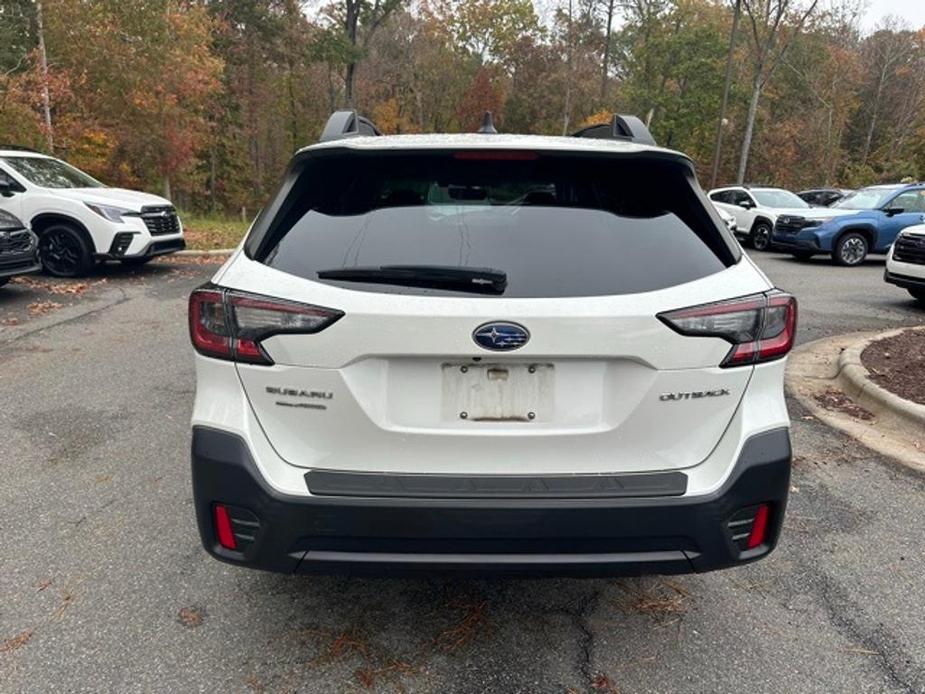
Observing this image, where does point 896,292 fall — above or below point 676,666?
below

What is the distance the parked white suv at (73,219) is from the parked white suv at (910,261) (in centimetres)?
1102

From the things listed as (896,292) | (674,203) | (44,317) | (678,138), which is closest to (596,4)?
(678,138)

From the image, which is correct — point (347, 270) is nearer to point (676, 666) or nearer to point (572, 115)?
point (676, 666)

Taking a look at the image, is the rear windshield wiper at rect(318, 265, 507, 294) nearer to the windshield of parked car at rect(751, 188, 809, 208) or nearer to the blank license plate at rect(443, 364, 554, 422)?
the blank license plate at rect(443, 364, 554, 422)

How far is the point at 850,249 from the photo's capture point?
46.7 feet

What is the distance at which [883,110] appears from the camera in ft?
138

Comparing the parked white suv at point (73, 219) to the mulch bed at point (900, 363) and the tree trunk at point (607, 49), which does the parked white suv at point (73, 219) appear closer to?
the mulch bed at point (900, 363)

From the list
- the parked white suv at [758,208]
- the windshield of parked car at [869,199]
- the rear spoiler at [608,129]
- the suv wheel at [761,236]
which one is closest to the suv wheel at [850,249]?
the windshield of parked car at [869,199]

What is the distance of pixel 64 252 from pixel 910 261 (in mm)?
12259

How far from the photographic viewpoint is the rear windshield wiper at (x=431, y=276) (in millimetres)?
2018

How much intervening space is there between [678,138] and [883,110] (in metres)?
13.2

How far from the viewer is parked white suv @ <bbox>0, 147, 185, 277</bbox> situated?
32.4 ft

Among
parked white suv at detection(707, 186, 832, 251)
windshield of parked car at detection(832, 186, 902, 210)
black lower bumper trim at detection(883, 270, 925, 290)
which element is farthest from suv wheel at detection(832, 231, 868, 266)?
black lower bumper trim at detection(883, 270, 925, 290)

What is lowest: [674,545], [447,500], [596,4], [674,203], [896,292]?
[896,292]
